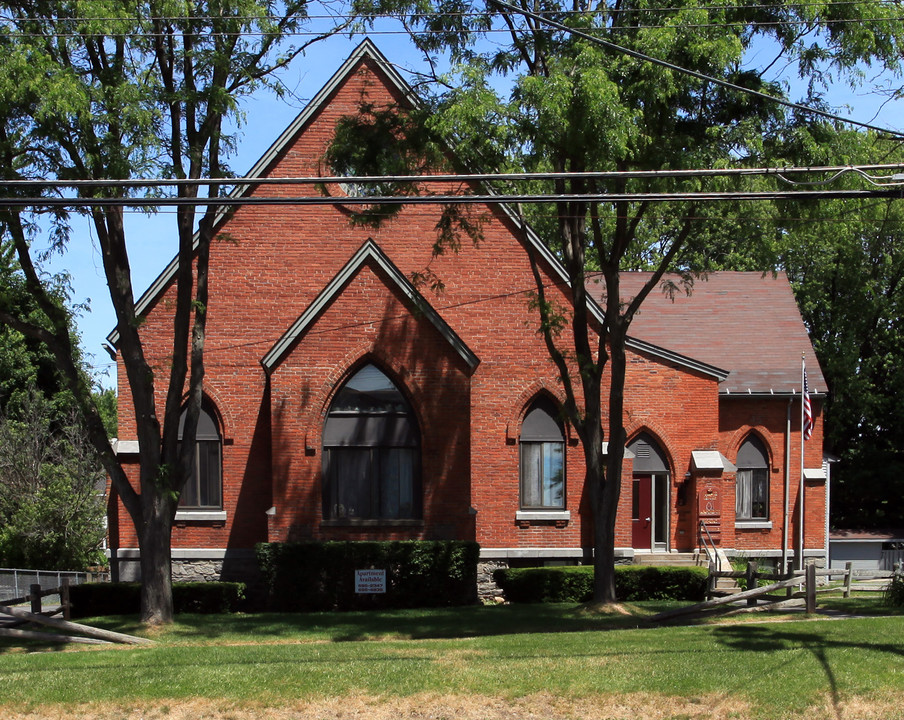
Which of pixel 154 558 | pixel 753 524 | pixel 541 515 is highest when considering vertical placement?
pixel 541 515

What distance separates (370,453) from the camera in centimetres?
2339

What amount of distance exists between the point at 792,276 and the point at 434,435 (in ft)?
82.4

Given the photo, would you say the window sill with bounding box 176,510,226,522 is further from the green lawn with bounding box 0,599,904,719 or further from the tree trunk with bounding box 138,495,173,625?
the green lawn with bounding box 0,599,904,719

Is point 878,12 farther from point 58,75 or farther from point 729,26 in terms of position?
point 58,75

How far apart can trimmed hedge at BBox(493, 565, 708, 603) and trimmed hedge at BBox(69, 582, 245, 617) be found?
20.5ft

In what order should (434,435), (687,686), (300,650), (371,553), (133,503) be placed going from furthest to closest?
(434,435) → (371,553) → (133,503) → (300,650) → (687,686)

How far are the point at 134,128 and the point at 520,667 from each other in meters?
9.61

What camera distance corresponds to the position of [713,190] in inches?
656

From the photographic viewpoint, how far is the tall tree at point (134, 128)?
15.4 m

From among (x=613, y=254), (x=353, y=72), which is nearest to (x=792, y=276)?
(x=353, y=72)

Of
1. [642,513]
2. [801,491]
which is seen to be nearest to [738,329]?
[801,491]

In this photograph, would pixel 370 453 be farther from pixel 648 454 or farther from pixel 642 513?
pixel 642 513

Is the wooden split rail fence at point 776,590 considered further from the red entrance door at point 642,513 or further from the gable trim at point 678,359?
the gable trim at point 678,359

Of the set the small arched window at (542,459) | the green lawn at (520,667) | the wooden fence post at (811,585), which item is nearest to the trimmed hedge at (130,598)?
the green lawn at (520,667)
